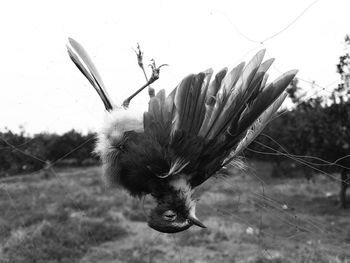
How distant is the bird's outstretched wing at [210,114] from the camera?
1.88m

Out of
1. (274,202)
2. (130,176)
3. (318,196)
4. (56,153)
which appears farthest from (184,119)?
(318,196)

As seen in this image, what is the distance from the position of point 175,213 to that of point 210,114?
20.8 inches

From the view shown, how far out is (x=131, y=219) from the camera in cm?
1208

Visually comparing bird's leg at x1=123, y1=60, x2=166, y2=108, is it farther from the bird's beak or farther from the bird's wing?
the bird's beak

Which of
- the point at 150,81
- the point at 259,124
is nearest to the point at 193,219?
the point at 259,124

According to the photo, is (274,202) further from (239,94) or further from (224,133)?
(239,94)

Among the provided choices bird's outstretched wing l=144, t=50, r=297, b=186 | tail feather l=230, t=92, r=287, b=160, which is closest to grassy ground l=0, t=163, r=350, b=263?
tail feather l=230, t=92, r=287, b=160

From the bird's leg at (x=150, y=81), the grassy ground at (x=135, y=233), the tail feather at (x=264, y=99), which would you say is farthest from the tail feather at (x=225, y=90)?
the grassy ground at (x=135, y=233)

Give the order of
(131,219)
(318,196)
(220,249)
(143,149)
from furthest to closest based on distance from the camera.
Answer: (318,196) < (131,219) < (220,249) < (143,149)

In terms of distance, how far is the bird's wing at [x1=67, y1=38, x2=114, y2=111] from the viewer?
2082 mm

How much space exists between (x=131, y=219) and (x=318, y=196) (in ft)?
27.0

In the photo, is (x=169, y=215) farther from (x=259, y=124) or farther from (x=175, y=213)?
(x=259, y=124)

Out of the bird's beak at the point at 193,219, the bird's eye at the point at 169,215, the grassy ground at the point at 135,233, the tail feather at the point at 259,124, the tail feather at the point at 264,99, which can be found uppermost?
the tail feather at the point at 264,99

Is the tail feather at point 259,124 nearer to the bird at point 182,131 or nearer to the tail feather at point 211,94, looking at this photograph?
the bird at point 182,131
